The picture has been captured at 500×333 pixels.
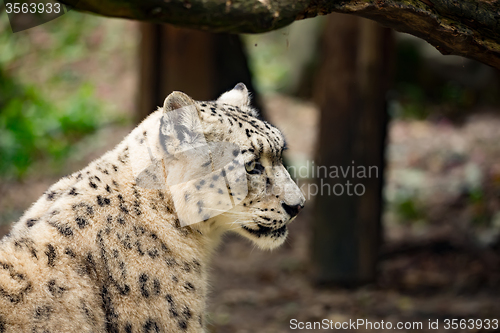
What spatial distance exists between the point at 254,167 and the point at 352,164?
15.2ft

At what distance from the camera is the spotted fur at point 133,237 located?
3018mm

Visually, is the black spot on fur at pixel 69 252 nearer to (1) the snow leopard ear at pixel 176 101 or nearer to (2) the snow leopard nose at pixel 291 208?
(1) the snow leopard ear at pixel 176 101

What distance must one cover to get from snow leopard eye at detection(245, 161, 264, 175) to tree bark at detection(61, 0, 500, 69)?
1.04 metres

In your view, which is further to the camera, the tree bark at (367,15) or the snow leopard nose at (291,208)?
the snow leopard nose at (291,208)

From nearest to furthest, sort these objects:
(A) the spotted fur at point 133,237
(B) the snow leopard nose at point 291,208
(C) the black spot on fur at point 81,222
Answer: (A) the spotted fur at point 133,237 → (C) the black spot on fur at point 81,222 → (B) the snow leopard nose at point 291,208

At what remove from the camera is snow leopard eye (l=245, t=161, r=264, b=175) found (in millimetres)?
3640

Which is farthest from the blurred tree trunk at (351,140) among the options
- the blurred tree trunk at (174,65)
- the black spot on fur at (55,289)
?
the black spot on fur at (55,289)

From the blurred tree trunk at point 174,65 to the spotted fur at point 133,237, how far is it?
16.0 ft

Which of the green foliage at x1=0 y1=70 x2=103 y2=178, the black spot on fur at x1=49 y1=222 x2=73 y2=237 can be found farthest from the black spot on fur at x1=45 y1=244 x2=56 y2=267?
the green foliage at x1=0 y1=70 x2=103 y2=178

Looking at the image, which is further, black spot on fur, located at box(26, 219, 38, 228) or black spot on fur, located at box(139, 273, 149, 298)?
black spot on fur, located at box(26, 219, 38, 228)

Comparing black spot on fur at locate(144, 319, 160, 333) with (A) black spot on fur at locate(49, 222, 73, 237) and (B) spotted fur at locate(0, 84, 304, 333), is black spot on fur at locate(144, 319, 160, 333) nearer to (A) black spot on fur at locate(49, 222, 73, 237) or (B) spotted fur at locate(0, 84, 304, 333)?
(B) spotted fur at locate(0, 84, 304, 333)

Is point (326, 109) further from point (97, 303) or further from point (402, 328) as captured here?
point (97, 303)

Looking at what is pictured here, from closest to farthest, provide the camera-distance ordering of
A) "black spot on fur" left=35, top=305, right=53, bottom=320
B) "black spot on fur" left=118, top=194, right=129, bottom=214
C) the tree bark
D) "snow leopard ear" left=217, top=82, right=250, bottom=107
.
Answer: "black spot on fur" left=35, top=305, right=53, bottom=320
"black spot on fur" left=118, top=194, right=129, bottom=214
the tree bark
"snow leopard ear" left=217, top=82, right=250, bottom=107

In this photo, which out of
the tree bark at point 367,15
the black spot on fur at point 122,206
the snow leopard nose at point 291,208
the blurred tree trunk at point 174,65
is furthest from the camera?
the blurred tree trunk at point 174,65
